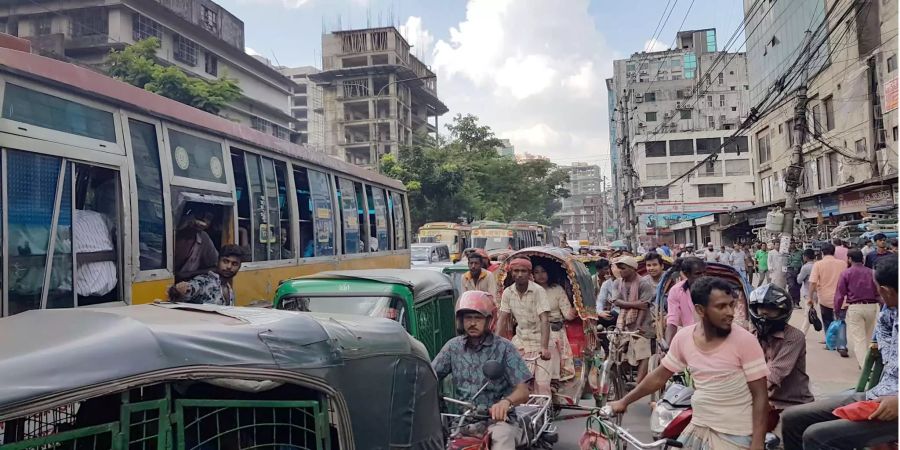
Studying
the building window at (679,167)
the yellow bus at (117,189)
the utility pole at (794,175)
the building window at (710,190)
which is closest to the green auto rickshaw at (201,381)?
the yellow bus at (117,189)

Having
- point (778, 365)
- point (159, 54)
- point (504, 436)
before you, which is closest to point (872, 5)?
point (778, 365)

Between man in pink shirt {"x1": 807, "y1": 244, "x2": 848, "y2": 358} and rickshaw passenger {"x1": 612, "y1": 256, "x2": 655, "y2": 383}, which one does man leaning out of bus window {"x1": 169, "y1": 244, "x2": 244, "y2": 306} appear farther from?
man in pink shirt {"x1": 807, "y1": 244, "x2": 848, "y2": 358}

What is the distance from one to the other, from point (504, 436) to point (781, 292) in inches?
74.1

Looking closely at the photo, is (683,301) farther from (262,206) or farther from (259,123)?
(259,123)

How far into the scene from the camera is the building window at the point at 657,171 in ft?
189

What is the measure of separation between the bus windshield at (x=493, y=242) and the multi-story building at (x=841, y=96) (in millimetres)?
10111

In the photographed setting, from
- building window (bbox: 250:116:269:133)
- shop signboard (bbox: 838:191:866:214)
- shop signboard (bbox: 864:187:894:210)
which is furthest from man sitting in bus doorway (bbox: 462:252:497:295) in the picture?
building window (bbox: 250:116:269:133)

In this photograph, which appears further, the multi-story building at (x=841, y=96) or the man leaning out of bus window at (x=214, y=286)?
the multi-story building at (x=841, y=96)

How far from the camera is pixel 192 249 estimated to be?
627 centimetres

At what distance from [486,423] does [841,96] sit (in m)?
22.2

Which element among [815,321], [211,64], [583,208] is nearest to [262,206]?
[815,321]

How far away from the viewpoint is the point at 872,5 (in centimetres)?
1883

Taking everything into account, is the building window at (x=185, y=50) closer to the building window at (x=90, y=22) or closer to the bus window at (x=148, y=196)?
the building window at (x=90, y=22)

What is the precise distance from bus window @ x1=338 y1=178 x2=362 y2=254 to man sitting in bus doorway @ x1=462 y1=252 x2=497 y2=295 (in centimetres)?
297
